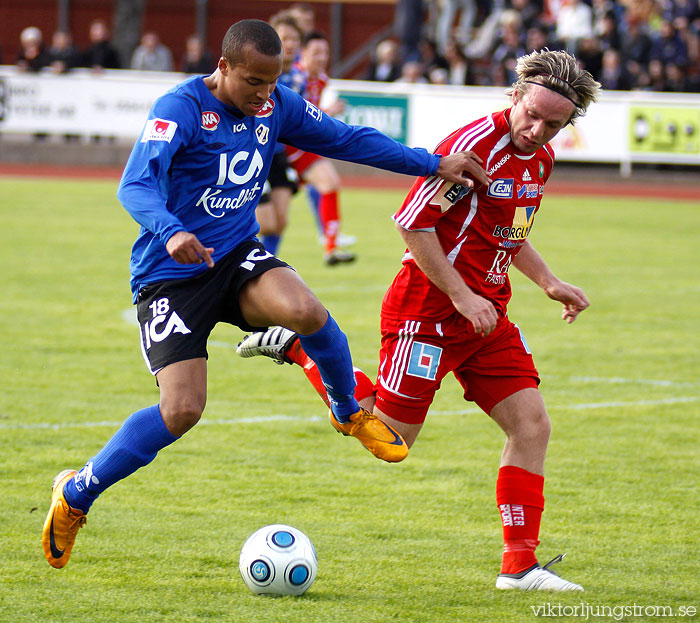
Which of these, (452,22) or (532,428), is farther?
(452,22)

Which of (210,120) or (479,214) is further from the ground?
(210,120)

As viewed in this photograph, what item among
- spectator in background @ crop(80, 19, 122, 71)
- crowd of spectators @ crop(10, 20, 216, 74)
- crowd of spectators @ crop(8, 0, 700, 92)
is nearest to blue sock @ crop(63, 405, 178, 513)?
crowd of spectators @ crop(8, 0, 700, 92)

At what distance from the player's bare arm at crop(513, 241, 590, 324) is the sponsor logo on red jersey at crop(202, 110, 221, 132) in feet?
4.41

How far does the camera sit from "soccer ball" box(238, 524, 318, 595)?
407 cm

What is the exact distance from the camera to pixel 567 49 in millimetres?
21969

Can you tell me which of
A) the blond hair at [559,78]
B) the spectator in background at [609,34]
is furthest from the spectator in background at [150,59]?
the blond hair at [559,78]

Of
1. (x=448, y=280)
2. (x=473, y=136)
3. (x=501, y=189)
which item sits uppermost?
(x=473, y=136)

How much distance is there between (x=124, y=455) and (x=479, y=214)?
161 cm

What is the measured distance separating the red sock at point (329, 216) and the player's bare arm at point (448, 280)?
23.6 ft

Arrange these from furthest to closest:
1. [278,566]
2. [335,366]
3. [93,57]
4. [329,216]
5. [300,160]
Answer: [93,57]
[329,216]
[300,160]
[335,366]
[278,566]

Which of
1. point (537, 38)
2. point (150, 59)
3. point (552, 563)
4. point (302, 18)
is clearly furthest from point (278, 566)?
point (150, 59)

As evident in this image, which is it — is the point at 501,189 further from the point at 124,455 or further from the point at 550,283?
the point at 124,455

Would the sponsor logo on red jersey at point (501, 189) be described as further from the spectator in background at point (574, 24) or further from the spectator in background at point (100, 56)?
the spectator in background at point (100, 56)

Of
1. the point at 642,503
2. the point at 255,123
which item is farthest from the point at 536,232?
the point at 255,123
